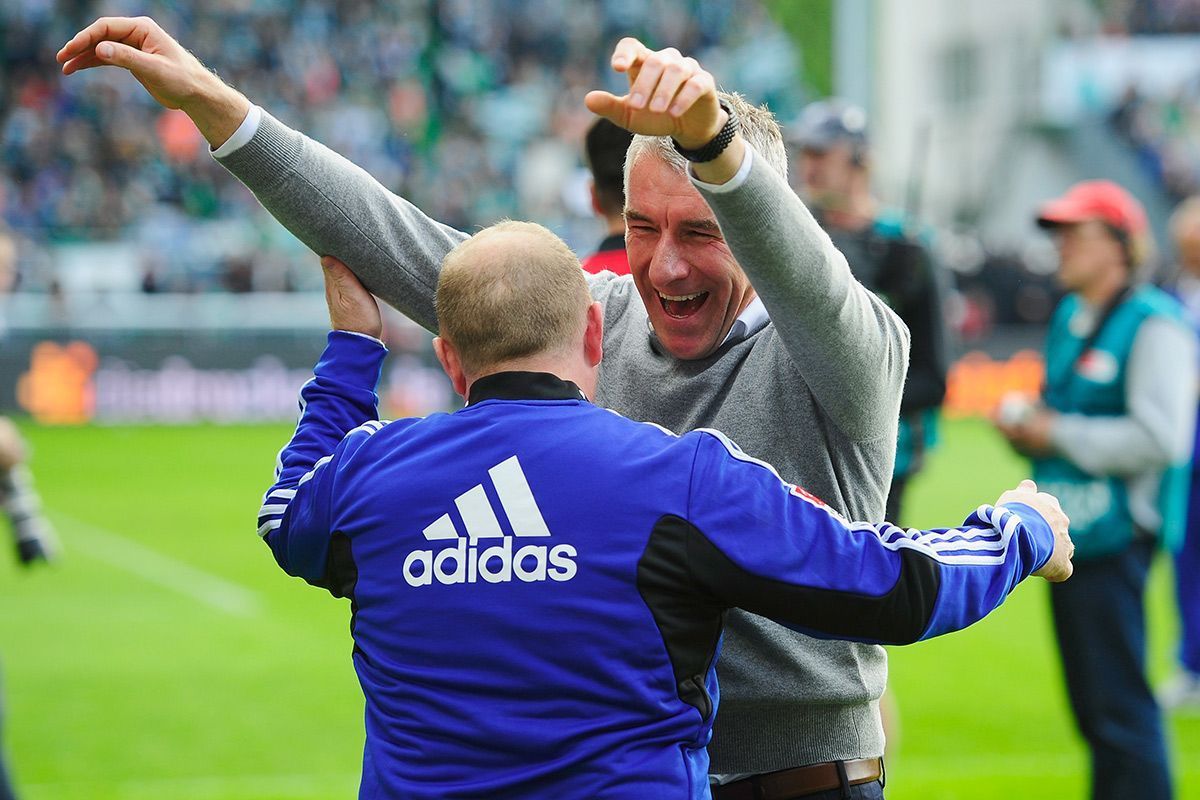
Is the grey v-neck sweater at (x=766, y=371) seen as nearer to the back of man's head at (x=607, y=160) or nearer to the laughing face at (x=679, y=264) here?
the laughing face at (x=679, y=264)

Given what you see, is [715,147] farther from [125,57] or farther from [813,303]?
[125,57]

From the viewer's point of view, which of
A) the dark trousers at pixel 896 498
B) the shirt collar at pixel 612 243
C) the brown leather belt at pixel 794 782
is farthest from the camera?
the dark trousers at pixel 896 498

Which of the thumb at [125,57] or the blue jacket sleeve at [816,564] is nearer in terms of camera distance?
the blue jacket sleeve at [816,564]

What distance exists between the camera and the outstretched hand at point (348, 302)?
9.32ft

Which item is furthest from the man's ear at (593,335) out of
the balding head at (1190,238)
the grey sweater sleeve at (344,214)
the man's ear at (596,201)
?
the balding head at (1190,238)

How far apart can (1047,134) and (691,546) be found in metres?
37.7

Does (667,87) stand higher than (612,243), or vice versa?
(667,87)

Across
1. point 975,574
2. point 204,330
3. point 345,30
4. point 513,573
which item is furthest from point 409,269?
point 345,30

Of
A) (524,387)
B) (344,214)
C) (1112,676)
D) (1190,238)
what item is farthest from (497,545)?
(1190,238)

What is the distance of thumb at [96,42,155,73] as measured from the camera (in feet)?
8.86

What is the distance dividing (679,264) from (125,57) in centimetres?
98

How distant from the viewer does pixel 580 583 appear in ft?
7.49

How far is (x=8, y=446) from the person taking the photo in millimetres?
6031

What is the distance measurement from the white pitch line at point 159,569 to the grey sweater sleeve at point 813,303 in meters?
8.83
